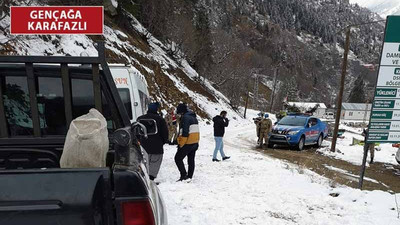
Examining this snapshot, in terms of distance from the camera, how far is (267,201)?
228 inches

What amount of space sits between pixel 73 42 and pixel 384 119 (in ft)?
60.4

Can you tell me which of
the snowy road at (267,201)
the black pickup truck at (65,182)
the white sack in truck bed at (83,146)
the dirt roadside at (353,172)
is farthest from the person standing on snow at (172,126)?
the white sack in truck bed at (83,146)

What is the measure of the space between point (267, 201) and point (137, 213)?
4566 mm

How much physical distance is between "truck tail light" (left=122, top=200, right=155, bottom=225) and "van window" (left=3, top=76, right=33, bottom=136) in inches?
76.1

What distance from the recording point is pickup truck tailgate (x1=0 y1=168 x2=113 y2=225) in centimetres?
142

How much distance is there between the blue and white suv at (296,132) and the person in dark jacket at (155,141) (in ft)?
32.2

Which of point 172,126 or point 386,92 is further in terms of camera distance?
point 172,126

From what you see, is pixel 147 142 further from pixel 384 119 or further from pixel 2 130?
pixel 384 119

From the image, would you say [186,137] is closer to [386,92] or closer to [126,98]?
[126,98]

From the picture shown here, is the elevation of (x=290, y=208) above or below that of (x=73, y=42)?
below

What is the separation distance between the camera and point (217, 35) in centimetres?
5081

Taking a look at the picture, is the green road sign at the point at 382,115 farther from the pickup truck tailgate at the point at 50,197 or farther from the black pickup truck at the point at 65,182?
the pickup truck tailgate at the point at 50,197

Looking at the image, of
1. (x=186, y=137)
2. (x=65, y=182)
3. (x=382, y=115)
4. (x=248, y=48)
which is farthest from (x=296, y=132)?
(x=248, y=48)

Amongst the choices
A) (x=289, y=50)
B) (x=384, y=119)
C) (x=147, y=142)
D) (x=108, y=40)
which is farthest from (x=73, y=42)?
(x=289, y=50)
